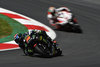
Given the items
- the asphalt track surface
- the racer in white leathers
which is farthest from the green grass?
the racer in white leathers

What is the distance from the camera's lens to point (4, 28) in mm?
11617

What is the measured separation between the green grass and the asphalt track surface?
1825 mm

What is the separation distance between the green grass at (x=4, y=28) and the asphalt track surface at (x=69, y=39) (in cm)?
182

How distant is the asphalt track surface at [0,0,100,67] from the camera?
7592 millimetres

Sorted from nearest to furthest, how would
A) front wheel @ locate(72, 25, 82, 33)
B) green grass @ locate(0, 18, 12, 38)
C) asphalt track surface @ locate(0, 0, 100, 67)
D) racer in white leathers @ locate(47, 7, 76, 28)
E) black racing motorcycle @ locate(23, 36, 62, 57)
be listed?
asphalt track surface @ locate(0, 0, 100, 67), black racing motorcycle @ locate(23, 36, 62, 57), green grass @ locate(0, 18, 12, 38), front wheel @ locate(72, 25, 82, 33), racer in white leathers @ locate(47, 7, 76, 28)

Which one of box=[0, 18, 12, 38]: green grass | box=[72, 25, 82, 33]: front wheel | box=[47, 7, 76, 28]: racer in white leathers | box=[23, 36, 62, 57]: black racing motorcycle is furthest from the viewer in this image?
box=[47, 7, 76, 28]: racer in white leathers

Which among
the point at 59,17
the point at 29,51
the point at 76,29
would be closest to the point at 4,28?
the point at 59,17

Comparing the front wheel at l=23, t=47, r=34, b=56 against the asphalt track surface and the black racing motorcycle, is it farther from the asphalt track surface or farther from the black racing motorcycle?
the asphalt track surface

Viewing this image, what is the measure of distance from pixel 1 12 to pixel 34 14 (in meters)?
2.09

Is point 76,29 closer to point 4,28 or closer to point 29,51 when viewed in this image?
point 4,28

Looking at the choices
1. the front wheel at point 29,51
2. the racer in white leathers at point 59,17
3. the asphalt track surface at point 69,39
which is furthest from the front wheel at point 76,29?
the front wheel at point 29,51

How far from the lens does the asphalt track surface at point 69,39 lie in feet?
24.9

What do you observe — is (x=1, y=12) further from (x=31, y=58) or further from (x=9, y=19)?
(x=31, y=58)

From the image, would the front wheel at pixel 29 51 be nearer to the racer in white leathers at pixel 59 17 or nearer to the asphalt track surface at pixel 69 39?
the asphalt track surface at pixel 69 39
